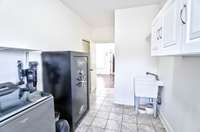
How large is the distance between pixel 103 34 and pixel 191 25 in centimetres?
408

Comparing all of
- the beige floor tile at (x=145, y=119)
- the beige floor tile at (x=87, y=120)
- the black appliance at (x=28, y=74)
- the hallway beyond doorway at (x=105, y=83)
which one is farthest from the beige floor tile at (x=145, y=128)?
the hallway beyond doorway at (x=105, y=83)

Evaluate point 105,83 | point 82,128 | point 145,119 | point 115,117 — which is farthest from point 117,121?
point 105,83

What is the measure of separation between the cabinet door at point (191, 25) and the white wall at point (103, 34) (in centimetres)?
381

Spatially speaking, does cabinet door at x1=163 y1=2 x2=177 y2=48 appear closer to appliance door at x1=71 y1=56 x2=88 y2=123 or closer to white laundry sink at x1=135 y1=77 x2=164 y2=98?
appliance door at x1=71 y1=56 x2=88 y2=123

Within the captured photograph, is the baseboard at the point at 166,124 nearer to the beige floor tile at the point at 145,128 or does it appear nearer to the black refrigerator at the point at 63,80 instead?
the beige floor tile at the point at 145,128

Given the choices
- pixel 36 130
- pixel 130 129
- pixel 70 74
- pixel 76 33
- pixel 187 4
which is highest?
pixel 76 33

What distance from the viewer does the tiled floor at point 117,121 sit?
2.17 metres

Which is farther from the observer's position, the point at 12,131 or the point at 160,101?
the point at 160,101

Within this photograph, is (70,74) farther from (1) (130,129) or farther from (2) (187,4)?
(2) (187,4)

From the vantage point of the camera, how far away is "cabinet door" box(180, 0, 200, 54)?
0.72 meters

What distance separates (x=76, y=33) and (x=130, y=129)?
2.83m

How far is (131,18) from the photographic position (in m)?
3.09

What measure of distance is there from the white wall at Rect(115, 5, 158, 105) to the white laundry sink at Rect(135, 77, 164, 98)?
56 centimetres

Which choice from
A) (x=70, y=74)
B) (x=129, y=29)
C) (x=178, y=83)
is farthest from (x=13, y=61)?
(x=129, y=29)
